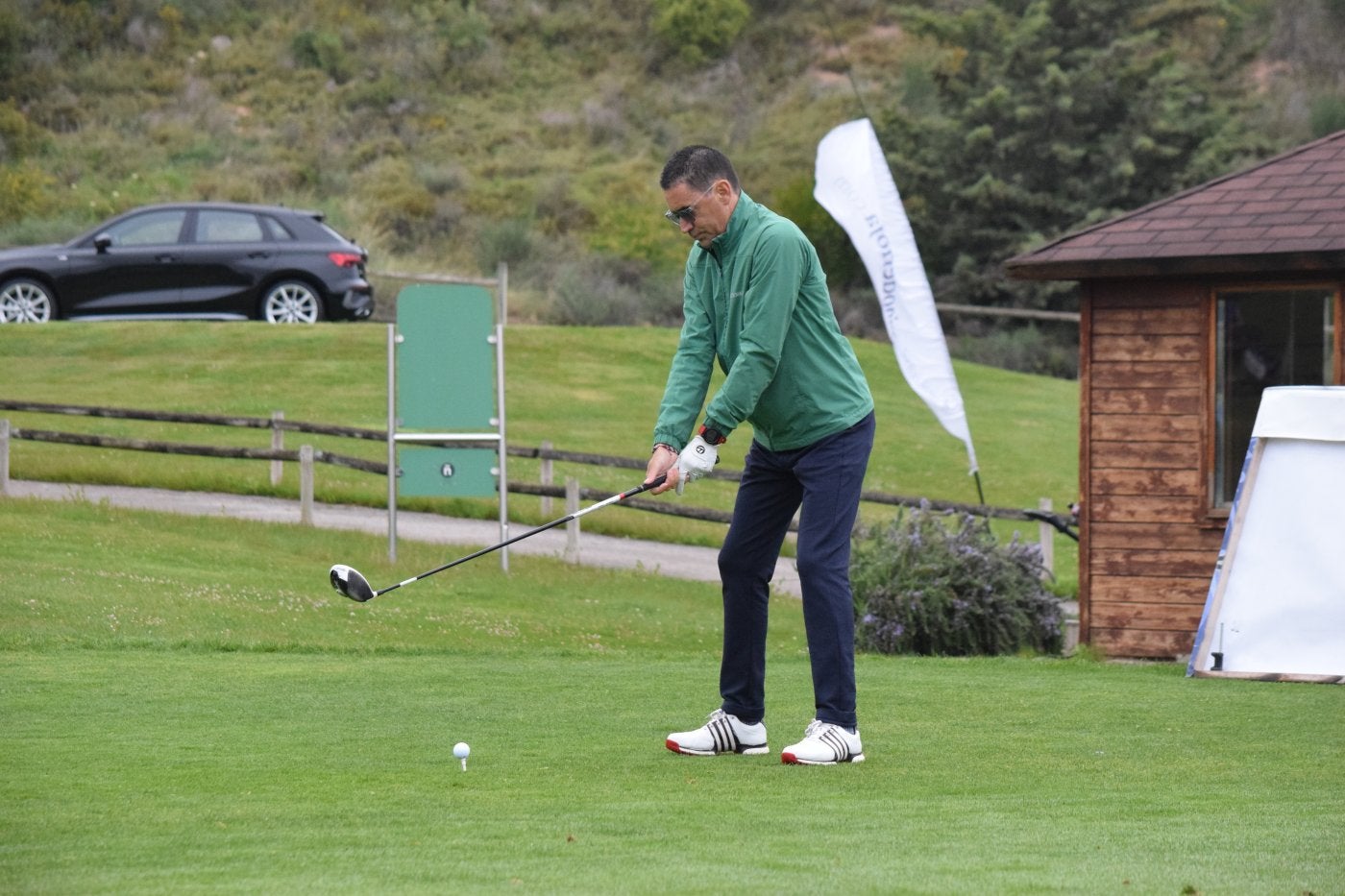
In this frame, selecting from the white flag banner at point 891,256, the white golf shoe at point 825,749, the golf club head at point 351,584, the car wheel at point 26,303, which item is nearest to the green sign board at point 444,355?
the white flag banner at point 891,256

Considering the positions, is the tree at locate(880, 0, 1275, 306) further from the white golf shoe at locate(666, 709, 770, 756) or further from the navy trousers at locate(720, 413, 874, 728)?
the white golf shoe at locate(666, 709, 770, 756)

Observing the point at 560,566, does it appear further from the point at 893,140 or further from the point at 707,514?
the point at 893,140

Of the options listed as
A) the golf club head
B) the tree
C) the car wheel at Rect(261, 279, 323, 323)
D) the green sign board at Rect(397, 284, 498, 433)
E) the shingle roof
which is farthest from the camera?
the tree

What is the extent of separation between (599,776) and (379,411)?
61.3 feet

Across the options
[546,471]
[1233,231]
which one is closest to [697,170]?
[1233,231]

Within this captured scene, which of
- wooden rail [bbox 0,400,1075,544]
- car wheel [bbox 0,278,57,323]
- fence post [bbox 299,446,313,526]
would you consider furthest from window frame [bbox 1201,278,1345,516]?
car wheel [bbox 0,278,57,323]

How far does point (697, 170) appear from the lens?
601 cm

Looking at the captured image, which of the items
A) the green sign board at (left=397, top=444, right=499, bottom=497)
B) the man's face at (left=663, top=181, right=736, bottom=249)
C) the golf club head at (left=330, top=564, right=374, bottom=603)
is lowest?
the golf club head at (left=330, top=564, right=374, bottom=603)

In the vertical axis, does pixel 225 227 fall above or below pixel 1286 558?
above

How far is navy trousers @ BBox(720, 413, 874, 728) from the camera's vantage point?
20.0 ft

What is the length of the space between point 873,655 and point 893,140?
3180 cm

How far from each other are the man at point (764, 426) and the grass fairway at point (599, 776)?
0.29m

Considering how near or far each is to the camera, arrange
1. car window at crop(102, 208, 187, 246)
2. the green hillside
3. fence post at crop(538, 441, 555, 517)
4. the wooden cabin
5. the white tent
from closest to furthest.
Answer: the white tent → the wooden cabin → fence post at crop(538, 441, 555, 517) → car window at crop(102, 208, 187, 246) → the green hillside

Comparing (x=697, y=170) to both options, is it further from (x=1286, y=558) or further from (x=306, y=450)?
(x=306, y=450)
